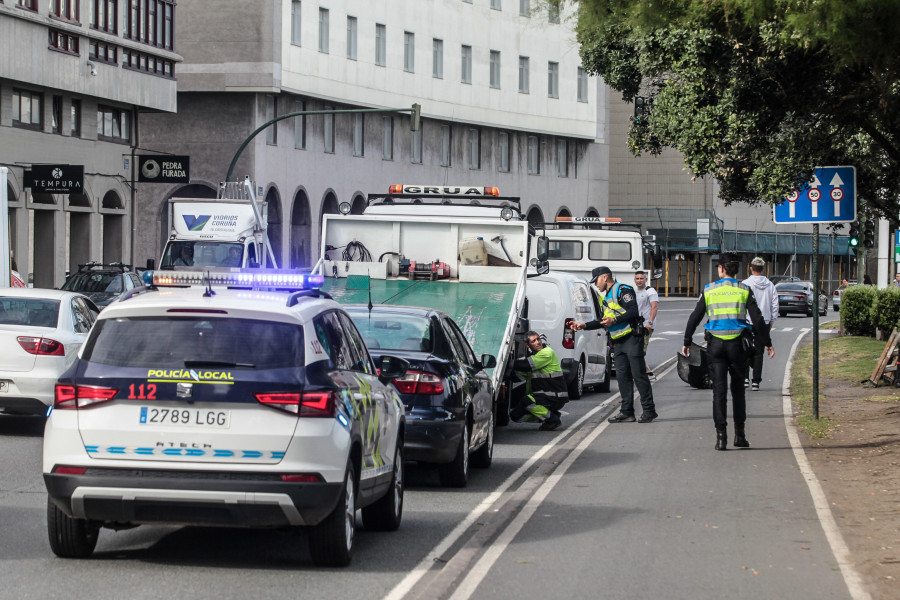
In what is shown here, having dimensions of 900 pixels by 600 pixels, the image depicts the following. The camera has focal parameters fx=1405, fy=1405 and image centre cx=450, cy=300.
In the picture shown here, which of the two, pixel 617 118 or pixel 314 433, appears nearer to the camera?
pixel 314 433

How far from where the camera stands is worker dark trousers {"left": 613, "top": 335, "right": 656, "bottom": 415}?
669 inches

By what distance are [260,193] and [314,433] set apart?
128 ft

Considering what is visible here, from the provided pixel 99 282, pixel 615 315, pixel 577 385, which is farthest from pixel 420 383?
pixel 99 282

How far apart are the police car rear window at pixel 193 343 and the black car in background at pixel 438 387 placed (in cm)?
252

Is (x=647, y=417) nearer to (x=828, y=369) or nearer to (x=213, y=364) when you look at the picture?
(x=828, y=369)

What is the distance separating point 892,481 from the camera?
39.1 feet

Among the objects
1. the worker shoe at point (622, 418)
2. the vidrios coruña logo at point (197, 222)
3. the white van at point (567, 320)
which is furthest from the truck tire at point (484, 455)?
the vidrios coruña logo at point (197, 222)

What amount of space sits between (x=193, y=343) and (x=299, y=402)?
70 cm

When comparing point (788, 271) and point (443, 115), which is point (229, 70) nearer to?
point (443, 115)

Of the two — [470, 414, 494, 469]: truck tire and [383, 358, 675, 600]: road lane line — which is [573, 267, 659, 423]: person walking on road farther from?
[470, 414, 494, 469]: truck tire

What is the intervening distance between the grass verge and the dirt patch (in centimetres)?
22

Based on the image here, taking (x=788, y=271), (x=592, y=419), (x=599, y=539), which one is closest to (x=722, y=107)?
(x=592, y=419)

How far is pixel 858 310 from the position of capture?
3734 cm

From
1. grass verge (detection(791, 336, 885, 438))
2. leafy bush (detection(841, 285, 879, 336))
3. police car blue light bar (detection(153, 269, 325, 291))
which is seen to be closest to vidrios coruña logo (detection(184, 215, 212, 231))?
grass verge (detection(791, 336, 885, 438))
